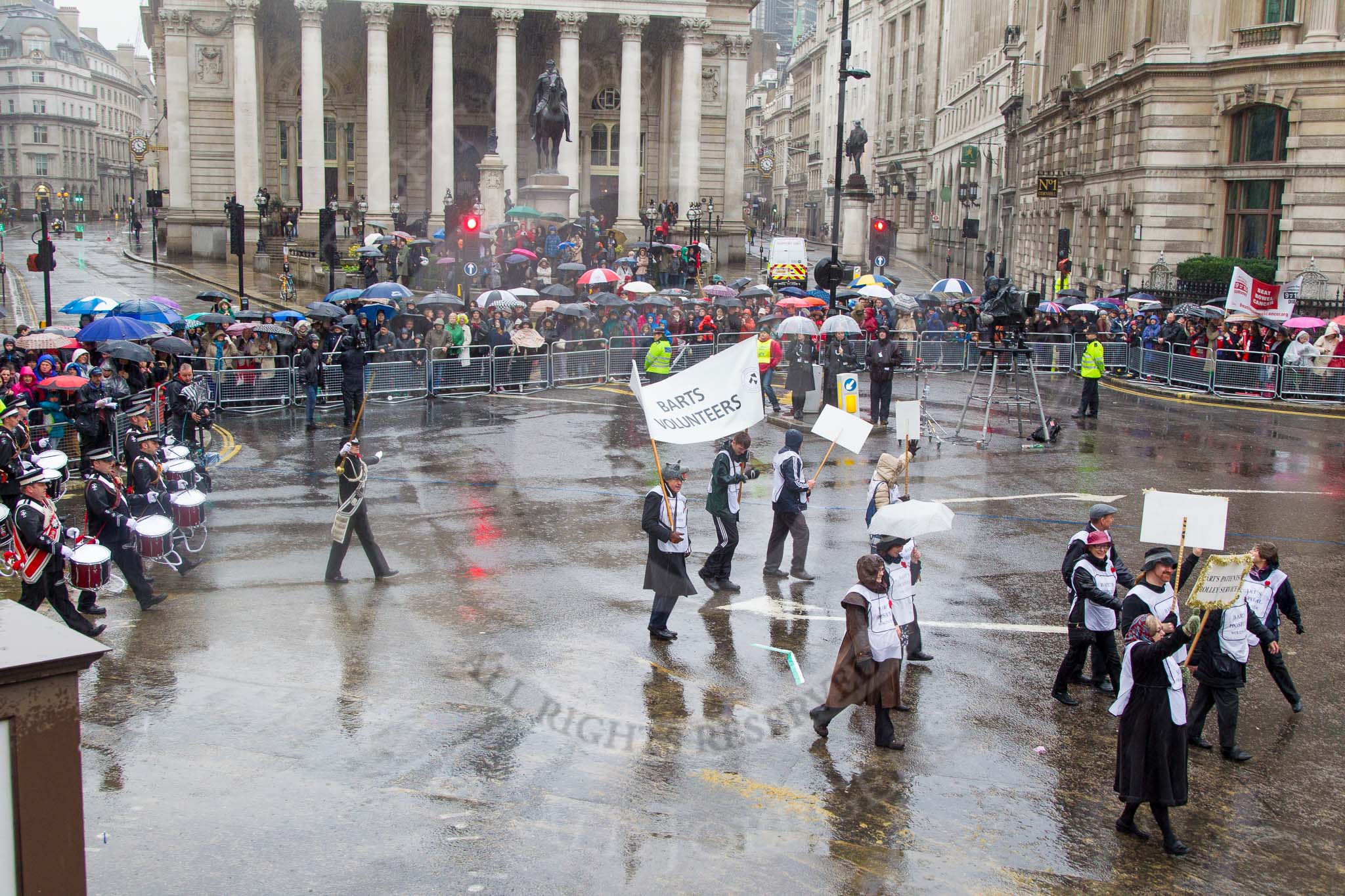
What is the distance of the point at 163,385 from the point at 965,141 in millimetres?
70395

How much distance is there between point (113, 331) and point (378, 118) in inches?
1546

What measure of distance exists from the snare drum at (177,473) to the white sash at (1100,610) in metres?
10.0

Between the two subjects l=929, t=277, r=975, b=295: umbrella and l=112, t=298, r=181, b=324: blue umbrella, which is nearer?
l=112, t=298, r=181, b=324: blue umbrella

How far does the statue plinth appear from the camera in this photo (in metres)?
48.8

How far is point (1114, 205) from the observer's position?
149 feet

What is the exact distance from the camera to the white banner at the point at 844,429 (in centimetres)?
1494

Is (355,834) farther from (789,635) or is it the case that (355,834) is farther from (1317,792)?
(1317,792)

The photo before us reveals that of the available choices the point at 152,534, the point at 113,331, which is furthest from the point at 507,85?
the point at 152,534

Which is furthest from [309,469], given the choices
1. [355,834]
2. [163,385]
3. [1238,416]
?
[1238,416]

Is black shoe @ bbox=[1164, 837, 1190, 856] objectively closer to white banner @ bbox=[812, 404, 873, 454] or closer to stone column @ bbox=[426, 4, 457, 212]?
white banner @ bbox=[812, 404, 873, 454]

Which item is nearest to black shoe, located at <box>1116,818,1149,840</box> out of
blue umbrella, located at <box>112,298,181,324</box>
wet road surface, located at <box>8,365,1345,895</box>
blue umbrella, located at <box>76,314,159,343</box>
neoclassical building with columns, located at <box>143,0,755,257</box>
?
wet road surface, located at <box>8,365,1345,895</box>

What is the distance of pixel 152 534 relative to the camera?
13.2 meters

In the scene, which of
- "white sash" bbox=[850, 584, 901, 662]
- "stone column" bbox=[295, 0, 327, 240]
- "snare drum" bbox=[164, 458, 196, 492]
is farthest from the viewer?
"stone column" bbox=[295, 0, 327, 240]

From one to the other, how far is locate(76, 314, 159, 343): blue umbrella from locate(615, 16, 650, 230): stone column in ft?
133
